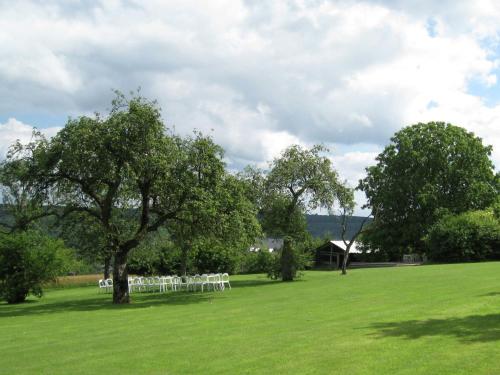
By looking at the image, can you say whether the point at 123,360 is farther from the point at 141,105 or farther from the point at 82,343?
the point at 141,105

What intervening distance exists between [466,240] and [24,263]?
3398 cm

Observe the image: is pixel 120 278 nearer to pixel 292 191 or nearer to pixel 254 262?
pixel 292 191

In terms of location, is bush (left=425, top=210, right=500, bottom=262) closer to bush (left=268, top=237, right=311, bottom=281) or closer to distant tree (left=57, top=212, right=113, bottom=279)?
bush (left=268, top=237, right=311, bottom=281)

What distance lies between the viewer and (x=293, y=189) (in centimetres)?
3338

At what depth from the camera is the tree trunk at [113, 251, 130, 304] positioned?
74.9 feet

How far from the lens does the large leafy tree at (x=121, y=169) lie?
→ 20812mm

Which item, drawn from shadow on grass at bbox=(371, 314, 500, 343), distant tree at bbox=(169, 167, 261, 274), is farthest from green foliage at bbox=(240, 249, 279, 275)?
shadow on grass at bbox=(371, 314, 500, 343)

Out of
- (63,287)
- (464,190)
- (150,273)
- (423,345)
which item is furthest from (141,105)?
(464,190)

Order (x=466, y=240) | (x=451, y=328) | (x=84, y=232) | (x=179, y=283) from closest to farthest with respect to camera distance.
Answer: (x=451, y=328) → (x=84, y=232) → (x=179, y=283) → (x=466, y=240)

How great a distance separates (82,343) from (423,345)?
21.9 feet

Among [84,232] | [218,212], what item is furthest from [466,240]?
[84,232]

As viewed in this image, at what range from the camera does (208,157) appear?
73.7 ft

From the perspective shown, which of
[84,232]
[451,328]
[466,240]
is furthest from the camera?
[466,240]

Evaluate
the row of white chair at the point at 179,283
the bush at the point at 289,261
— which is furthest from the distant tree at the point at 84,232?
the bush at the point at 289,261
